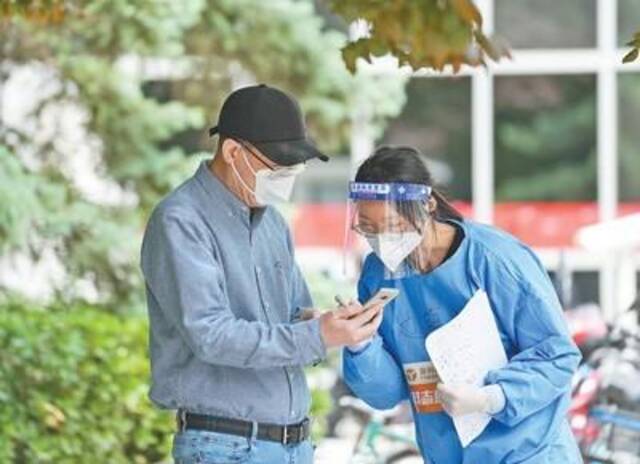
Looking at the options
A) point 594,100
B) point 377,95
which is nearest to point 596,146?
point 594,100

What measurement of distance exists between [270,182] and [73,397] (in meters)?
3.96

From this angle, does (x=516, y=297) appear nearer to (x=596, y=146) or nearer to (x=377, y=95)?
(x=377, y=95)

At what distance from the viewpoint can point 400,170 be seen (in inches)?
208

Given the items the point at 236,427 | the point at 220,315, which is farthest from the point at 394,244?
the point at 236,427

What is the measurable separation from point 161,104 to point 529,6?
368 cm

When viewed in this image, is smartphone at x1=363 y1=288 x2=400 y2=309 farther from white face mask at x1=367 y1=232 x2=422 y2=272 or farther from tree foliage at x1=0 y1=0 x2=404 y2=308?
tree foliage at x1=0 y1=0 x2=404 y2=308

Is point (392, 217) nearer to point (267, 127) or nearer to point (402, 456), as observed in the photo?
point (267, 127)

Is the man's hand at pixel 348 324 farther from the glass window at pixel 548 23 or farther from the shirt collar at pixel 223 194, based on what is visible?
the glass window at pixel 548 23

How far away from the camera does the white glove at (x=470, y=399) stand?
16.9 feet

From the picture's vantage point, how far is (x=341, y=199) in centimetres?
1427

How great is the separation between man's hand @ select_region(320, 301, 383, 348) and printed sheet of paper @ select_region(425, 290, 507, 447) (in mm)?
263

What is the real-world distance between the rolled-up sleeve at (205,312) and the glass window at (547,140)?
916cm

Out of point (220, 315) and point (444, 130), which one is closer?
point (220, 315)

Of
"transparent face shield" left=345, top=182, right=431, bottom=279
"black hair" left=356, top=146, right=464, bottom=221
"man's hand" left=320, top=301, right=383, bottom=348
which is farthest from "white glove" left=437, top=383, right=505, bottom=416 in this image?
"black hair" left=356, top=146, right=464, bottom=221
